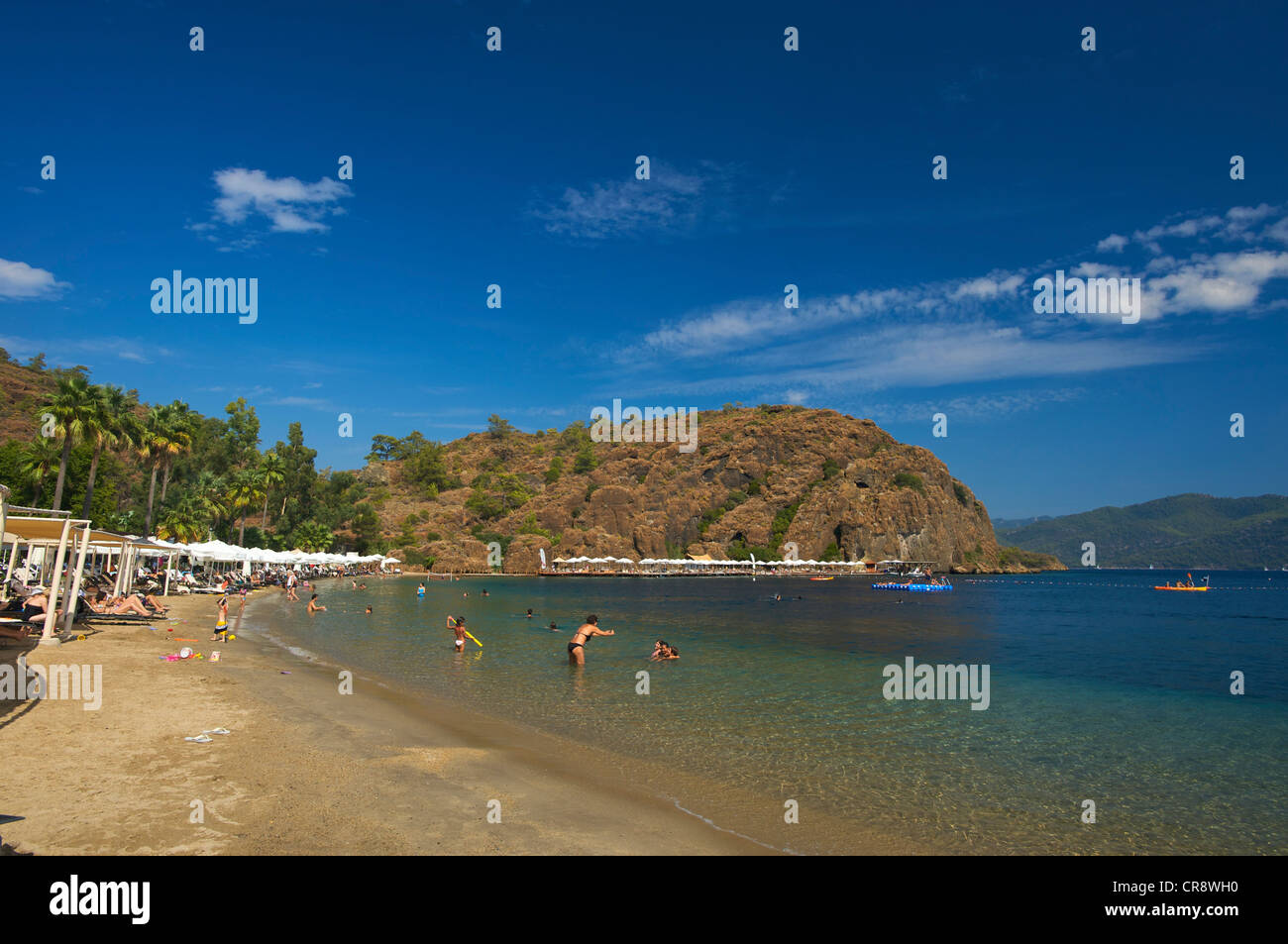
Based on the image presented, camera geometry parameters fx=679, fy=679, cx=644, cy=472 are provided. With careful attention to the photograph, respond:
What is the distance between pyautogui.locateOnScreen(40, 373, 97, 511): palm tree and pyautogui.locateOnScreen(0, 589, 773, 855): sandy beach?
95.2ft

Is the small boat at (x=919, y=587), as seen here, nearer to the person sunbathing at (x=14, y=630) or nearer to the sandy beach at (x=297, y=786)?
the sandy beach at (x=297, y=786)

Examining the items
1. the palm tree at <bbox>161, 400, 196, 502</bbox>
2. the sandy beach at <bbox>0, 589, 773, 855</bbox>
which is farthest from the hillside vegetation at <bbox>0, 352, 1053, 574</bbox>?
the sandy beach at <bbox>0, 589, 773, 855</bbox>

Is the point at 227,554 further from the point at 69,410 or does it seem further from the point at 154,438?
the point at 154,438

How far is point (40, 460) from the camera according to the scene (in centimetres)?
4294

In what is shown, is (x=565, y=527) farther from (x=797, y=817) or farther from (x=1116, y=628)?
(x=797, y=817)

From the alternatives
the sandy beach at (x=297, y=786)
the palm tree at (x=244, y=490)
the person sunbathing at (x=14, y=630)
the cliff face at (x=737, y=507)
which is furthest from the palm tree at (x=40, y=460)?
the cliff face at (x=737, y=507)

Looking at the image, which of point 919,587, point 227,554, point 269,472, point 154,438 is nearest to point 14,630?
point 227,554

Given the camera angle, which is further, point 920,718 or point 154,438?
point 154,438

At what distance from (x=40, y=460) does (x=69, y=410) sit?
33.3 feet

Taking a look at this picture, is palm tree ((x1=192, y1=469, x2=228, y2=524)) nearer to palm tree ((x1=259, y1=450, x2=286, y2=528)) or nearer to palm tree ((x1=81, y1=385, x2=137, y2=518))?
palm tree ((x1=259, y1=450, x2=286, y2=528))

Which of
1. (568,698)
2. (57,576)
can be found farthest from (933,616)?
(57,576)

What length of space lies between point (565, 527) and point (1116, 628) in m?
100

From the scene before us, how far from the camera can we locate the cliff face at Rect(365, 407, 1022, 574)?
126 metres

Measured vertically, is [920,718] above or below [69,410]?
below
